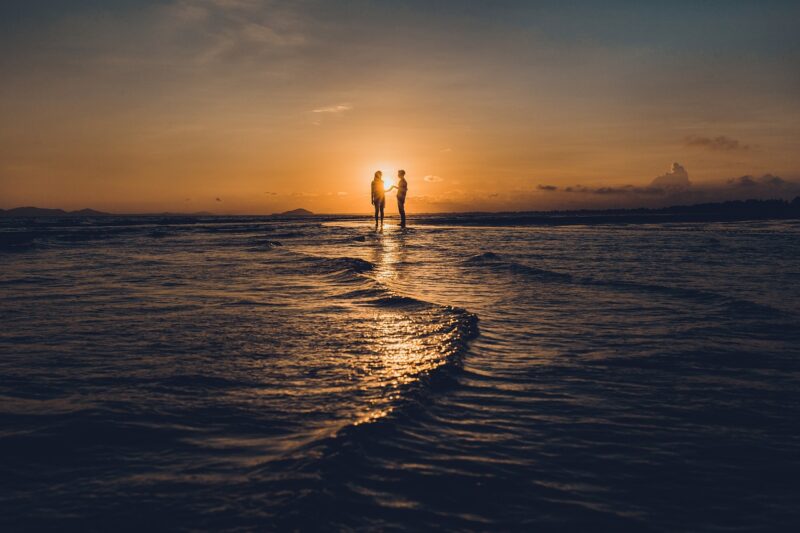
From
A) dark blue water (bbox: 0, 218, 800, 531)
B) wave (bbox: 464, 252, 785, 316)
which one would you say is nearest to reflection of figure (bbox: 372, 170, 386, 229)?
wave (bbox: 464, 252, 785, 316)

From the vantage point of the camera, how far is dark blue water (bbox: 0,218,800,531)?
309 cm

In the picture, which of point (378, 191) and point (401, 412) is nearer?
point (401, 412)

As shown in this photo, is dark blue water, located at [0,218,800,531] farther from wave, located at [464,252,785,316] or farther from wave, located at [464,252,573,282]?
wave, located at [464,252,573,282]

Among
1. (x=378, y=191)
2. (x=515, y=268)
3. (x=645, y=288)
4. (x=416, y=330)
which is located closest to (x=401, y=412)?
(x=416, y=330)

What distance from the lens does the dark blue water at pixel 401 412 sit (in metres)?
3.09

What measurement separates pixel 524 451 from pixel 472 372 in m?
1.85

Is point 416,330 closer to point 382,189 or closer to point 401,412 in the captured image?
point 401,412

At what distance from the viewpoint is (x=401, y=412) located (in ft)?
14.5

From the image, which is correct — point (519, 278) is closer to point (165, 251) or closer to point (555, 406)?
point (555, 406)

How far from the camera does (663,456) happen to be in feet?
12.3

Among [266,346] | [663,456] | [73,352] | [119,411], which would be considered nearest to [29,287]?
[73,352]

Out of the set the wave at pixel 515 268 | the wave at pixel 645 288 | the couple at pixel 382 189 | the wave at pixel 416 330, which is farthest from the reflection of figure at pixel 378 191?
the wave at pixel 416 330

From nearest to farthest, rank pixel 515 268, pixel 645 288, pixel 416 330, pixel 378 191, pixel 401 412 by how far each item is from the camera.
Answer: pixel 401 412
pixel 416 330
pixel 645 288
pixel 515 268
pixel 378 191

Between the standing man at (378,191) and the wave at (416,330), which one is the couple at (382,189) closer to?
the standing man at (378,191)
